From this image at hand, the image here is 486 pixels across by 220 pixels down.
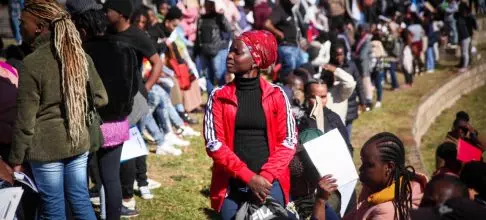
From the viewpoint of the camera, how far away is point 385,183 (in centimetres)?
407

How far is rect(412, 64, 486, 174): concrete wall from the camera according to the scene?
47.0 feet

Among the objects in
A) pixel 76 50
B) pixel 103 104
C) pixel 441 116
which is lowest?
pixel 441 116

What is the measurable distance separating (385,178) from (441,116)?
43.3 ft

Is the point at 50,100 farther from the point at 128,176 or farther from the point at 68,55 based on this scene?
the point at 128,176

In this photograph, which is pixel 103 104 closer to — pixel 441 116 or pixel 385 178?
pixel 385 178

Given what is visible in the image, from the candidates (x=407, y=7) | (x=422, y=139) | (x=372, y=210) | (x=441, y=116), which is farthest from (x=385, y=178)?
(x=407, y=7)

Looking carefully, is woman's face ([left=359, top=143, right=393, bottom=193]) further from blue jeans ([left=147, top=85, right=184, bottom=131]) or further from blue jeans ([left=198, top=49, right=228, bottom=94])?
blue jeans ([left=198, top=49, right=228, bottom=94])

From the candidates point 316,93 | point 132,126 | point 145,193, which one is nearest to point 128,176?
point 132,126

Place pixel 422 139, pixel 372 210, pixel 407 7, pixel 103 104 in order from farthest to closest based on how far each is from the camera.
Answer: pixel 407 7 → pixel 422 139 → pixel 103 104 → pixel 372 210

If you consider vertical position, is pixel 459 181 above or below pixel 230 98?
below

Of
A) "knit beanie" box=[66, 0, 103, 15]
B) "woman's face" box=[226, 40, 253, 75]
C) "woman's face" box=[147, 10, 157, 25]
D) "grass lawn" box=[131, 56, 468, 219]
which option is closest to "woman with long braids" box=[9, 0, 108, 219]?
"knit beanie" box=[66, 0, 103, 15]

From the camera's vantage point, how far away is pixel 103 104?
16.3 ft

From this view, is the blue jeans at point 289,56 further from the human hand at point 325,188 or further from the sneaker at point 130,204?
the human hand at point 325,188

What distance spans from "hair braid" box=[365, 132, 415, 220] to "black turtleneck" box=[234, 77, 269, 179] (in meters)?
0.70
